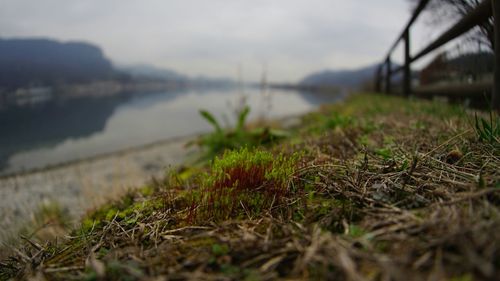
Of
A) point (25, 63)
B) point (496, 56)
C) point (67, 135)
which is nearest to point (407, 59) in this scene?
point (496, 56)

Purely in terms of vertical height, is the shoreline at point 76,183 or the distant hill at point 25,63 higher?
the distant hill at point 25,63

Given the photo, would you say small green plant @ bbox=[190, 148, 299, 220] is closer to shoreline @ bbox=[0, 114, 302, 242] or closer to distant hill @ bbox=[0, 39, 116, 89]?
shoreline @ bbox=[0, 114, 302, 242]

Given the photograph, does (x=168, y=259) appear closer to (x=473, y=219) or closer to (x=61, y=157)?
(x=473, y=219)

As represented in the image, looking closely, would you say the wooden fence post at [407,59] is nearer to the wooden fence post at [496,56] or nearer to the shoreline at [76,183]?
the wooden fence post at [496,56]

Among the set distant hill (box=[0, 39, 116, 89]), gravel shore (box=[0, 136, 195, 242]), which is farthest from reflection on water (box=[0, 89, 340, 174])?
gravel shore (box=[0, 136, 195, 242])

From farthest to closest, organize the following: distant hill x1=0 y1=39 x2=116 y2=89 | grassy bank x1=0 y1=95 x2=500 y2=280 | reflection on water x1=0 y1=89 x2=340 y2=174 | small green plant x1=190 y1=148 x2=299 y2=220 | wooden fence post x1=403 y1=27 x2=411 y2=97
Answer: reflection on water x1=0 y1=89 x2=340 y2=174, wooden fence post x1=403 y1=27 x2=411 y2=97, distant hill x1=0 y1=39 x2=116 y2=89, small green plant x1=190 y1=148 x2=299 y2=220, grassy bank x1=0 y1=95 x2=500 y2=280

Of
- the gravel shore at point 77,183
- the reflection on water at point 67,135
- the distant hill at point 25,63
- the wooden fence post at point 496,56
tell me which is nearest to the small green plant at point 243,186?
the gravel shore at point 77,183
